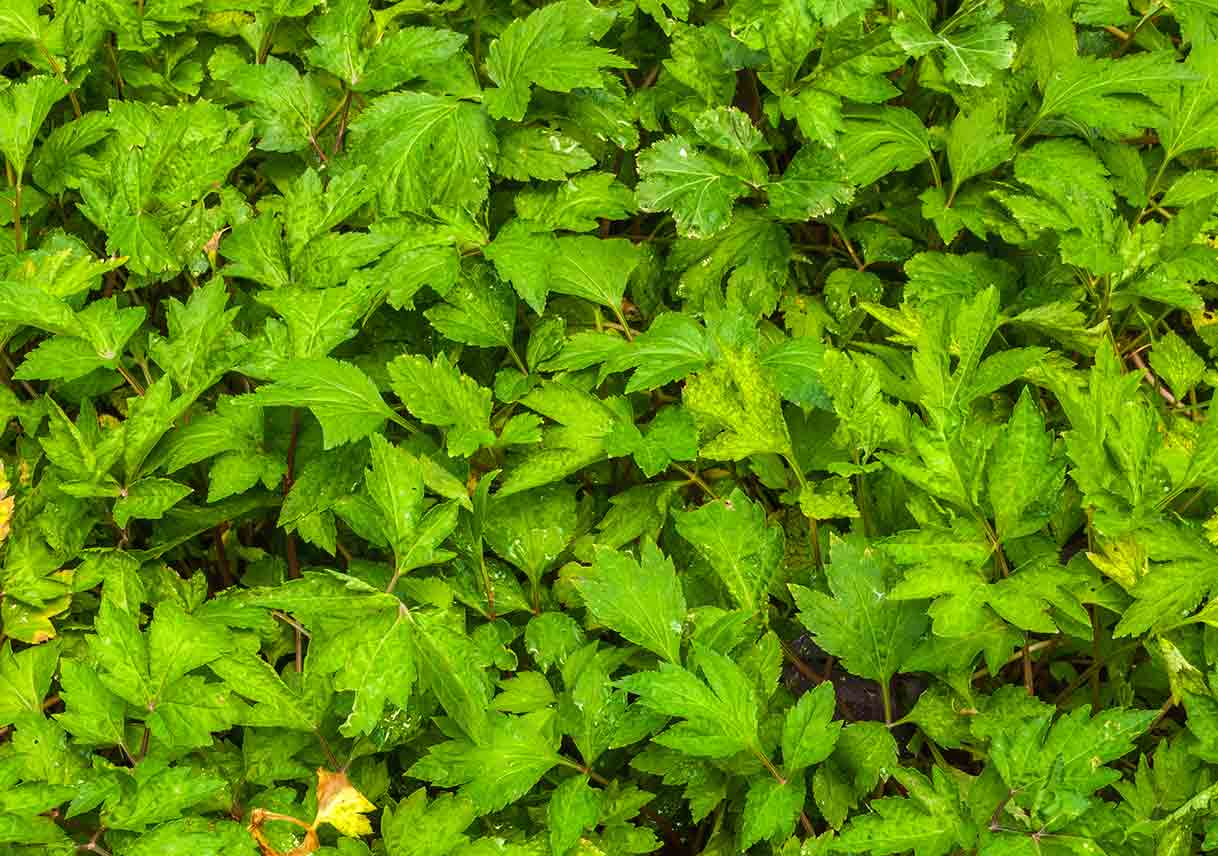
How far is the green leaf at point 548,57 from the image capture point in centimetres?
222

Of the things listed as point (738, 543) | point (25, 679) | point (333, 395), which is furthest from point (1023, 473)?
point (25, 679)

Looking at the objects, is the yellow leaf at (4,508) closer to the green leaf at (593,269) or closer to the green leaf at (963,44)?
the green leaf at (593,269)

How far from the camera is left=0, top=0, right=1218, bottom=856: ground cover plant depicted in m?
1.75

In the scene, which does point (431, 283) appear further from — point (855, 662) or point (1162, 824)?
point (1162, 824)

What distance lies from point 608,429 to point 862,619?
55cm

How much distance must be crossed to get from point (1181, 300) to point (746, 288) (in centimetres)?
79

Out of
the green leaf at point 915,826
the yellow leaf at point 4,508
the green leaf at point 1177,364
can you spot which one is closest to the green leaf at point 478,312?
the yellow leaf at point 4,508

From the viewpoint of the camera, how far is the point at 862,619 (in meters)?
1.85

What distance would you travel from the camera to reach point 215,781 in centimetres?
170

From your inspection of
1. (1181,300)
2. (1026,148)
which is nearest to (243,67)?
(1026,148)

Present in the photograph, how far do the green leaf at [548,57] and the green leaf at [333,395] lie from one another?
60 centimetres

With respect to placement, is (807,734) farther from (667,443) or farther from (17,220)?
(17,220)

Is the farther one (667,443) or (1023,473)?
(667,443)

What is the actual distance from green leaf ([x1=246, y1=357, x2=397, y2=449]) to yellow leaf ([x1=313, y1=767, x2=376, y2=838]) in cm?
53
